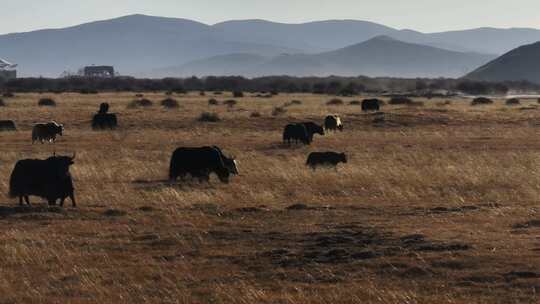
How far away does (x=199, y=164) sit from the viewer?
2116cm

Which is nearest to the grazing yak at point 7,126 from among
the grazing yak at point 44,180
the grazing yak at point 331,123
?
the grazing yak at point 331,123

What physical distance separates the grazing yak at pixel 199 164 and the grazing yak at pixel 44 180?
451 cm

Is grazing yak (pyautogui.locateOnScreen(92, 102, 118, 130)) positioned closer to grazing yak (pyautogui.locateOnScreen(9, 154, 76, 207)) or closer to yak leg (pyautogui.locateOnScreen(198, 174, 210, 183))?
yak leg (pyautogui.locateOnScreen(198, 174, 210, 183))

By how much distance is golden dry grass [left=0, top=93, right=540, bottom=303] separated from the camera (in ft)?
35.1

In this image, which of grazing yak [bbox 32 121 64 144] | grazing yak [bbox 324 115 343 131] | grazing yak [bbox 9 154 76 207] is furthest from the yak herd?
grazing yak [bbox 324 115 343 131]

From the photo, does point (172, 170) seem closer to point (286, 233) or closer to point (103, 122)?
point (286, 233)

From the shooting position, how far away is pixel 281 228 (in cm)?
1480

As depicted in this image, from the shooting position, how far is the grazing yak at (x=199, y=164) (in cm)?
2100

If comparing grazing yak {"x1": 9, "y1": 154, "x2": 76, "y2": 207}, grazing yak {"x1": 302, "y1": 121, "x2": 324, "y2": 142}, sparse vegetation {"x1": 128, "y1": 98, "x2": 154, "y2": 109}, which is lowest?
sparse vegetation {"x1": 128, "y1": 98, "x2": 154, "y2": 109}

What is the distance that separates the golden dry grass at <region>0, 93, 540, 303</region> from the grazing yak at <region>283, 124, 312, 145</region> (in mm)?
3575

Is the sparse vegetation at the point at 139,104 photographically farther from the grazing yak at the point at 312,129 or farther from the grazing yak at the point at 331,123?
the grazing yak at the point at 312,129

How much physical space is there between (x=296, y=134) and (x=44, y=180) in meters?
16.8

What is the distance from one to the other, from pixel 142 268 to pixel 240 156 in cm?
1594

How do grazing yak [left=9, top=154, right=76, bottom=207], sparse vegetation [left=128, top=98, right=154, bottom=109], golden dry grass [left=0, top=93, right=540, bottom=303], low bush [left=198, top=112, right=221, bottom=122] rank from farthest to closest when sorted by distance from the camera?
sparse vegetation [left=128, top=98, right=154, bottom=109]
low bush [left=198, top=112, right=221, bottom=122]
grazing yak [left=9, top=154, right=76, bottom=207]
golden dry grass [left=0, top=93, right=540, bottom=303]
